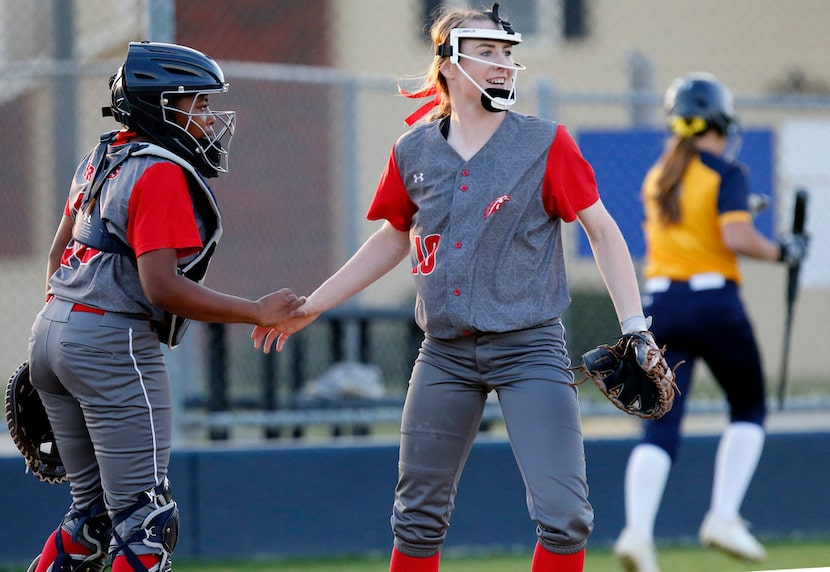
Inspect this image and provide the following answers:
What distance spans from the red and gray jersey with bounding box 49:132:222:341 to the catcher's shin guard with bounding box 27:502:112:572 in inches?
27.7

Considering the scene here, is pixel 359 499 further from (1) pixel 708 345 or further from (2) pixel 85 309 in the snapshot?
(2) pixel 85 309

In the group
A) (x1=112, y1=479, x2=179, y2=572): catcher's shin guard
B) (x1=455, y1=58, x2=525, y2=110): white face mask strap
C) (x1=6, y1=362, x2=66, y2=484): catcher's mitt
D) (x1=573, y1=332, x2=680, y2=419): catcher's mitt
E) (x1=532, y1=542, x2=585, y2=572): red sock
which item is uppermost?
(x1=455, y1=58, x2=525, y2=110): white face mask strap

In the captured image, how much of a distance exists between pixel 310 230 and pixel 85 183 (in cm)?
674

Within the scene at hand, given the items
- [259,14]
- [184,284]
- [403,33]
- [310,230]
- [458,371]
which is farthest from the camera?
[403,33]

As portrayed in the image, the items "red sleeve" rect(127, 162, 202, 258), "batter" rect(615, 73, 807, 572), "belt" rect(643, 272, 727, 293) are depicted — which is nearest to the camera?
"red sleeve" rect(127, 162, 202, 258)

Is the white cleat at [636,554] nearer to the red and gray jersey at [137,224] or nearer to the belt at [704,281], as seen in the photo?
the belt at [704,281]

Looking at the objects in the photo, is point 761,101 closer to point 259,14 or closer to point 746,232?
point 746,232

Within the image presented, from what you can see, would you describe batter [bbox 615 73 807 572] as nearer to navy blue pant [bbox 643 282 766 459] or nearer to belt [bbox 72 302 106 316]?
navy blue pant [bbox 643 282 766 459]

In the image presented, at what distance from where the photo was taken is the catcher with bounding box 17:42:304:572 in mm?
3803

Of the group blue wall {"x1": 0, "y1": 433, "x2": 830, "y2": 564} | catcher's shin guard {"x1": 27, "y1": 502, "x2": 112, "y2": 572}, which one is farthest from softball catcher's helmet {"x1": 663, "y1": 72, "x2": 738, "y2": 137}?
catcher's shin guard {"x1": 27, "y1": 502, "x2": 112, "y2": 572}

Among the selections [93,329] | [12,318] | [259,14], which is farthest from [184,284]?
[259,14]

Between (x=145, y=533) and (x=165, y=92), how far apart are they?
1.38 meters

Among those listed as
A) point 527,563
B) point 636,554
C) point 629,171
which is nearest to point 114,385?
point 636,554

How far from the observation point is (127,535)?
12.7 feet
